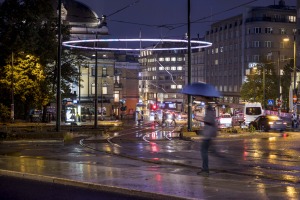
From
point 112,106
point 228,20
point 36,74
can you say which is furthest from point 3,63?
point 228,20

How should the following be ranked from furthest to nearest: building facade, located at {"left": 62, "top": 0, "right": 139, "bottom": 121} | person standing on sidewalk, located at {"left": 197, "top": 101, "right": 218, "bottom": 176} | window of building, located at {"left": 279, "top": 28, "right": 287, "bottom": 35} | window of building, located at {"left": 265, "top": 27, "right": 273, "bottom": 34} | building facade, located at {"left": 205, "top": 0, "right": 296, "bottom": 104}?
window of building, located at {"left": 279, "top": 28, "right": 287, "bottom": 35} → window of building, located at {"left": 265, "top": 27, "right": 273, "bottom": 34} → building facade, located at {"left": 205, "top": 0, "right": 296, "bottom": 104} → building facade, located at {"left": 62, "top": 0, "right": 139, "bottom": 121} → person standing on sidewalk, located at {"left": 197, "top": 101, "right": 218, "bottom": 176}

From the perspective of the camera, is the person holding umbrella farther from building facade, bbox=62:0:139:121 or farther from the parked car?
building facade, bbox=62:0:139:121

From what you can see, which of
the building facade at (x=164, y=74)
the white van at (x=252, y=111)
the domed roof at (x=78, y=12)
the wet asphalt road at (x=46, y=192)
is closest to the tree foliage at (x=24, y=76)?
the white van at (x=252, y=111)

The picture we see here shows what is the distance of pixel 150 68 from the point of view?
597 feet

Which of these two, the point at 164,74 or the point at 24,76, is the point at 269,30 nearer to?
the point at 164,74

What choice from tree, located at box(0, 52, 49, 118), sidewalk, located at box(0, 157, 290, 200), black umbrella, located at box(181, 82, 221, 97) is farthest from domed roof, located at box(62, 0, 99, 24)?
black umbrella, located at box(181, 82, 221, 97)

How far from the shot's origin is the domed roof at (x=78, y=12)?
332 feet

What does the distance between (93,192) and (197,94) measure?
3688 mm

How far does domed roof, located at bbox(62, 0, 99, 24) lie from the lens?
101 m

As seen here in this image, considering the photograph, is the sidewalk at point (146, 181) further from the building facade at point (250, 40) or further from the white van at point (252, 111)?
the building facade at point (250, 40)

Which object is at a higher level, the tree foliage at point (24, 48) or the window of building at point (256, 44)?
the window of building at point (256, 44)

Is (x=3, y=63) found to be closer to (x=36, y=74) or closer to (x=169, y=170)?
(x=36, y=74)

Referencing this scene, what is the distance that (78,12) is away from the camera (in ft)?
338

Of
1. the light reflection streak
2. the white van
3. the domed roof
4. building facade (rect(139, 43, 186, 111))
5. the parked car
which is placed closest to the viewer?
the light reflection streak
